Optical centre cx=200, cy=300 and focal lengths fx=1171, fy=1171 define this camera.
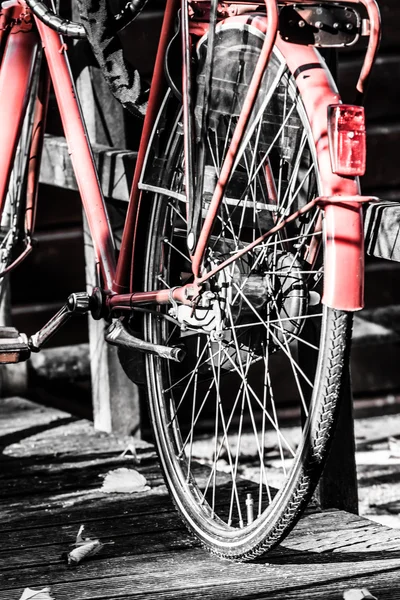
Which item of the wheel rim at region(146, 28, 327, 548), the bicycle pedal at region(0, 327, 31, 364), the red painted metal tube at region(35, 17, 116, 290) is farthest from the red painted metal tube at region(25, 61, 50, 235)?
the wheel rim at region(146, 28, 327, 548)

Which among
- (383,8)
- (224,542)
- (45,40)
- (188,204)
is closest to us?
(188,204)

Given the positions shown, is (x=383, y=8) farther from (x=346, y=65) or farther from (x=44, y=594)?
(x=44, y=594)

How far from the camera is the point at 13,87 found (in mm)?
2787

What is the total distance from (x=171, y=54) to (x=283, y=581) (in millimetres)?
976

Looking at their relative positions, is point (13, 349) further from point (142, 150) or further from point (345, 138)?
point (345, 138)

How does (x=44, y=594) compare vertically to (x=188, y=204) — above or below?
below

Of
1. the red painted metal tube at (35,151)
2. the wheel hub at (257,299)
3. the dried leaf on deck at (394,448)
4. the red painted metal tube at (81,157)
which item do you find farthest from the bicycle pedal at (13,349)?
the dried leaf on deck at (394,448)

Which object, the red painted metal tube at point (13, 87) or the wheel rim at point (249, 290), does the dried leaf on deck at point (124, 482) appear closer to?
the wheel rim at point (249, 290)

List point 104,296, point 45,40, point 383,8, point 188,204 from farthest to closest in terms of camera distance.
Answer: point 383,8 → point 45,40 → point 104,296 → point 188,204

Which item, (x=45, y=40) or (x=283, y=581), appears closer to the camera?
(x=283, y=581)

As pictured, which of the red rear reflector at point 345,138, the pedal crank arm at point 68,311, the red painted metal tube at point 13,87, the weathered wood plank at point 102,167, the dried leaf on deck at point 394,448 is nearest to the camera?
the red rear reflector at point 345,138

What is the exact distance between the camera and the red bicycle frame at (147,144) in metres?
1.79

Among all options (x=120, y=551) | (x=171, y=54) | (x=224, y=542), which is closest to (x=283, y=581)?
(x=224, y=542)

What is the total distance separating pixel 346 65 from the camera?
183 inches
